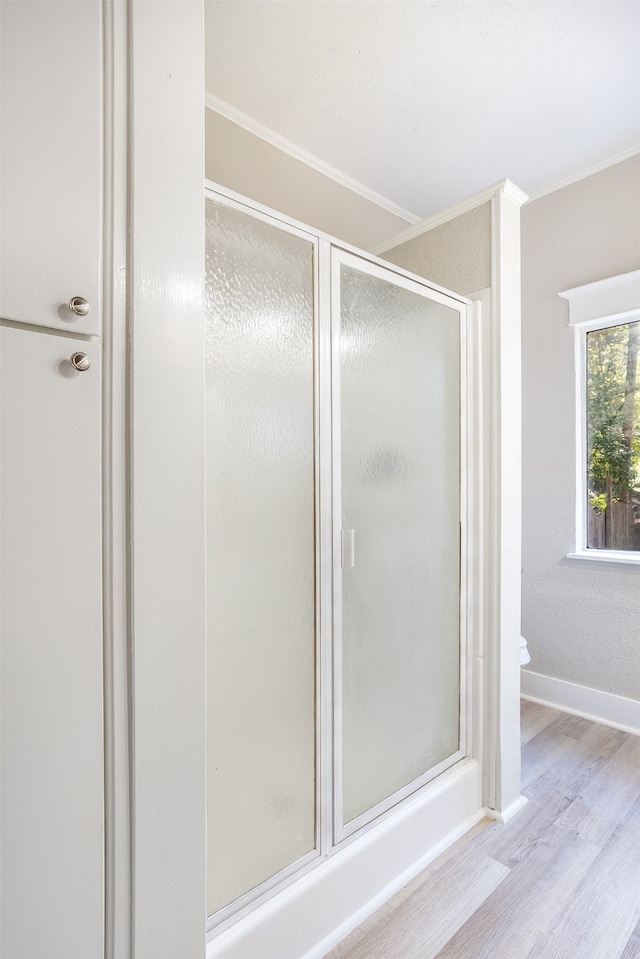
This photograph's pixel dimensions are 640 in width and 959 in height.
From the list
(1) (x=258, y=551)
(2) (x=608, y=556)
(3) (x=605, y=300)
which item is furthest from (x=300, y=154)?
(2) (x=608, y=556)

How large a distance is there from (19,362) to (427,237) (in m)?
1.66

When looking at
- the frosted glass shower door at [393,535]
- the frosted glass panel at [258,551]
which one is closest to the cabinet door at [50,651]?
the frosted glass panel at [258,551]

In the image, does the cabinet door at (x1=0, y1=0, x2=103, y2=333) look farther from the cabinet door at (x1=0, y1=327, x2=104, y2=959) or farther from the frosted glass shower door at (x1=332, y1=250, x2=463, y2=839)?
the frosted glass shower door at (x1=332, y1=250, x2=463, y2=839)

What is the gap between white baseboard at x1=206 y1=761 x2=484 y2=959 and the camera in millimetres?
1117

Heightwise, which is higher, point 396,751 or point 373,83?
point 373,83

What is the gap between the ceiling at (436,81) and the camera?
5.43 ft

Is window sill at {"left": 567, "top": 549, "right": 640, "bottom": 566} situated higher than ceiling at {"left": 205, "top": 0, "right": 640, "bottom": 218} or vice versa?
ceiling at {"left": 205, "top": 0, "right": 640, "bottom": 218}

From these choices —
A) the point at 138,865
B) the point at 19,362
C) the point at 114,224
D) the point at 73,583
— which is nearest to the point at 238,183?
the point at 114,224

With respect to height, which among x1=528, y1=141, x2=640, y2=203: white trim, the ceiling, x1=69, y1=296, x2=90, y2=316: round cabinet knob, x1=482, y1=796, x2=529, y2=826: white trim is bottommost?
x1=482, y1=796, x2=529, y2=826: white trim

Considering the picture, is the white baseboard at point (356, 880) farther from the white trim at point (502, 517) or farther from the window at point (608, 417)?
the window at point (608, 417)

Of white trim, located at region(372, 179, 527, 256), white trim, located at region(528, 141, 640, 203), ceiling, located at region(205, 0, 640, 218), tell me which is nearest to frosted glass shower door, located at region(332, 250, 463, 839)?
white trim, located at region(372, 179, 527, 256)

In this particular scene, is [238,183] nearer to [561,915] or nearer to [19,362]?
[19,362]

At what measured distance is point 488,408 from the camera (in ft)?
5.72

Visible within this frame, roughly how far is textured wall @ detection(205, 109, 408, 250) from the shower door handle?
159 centimetres
